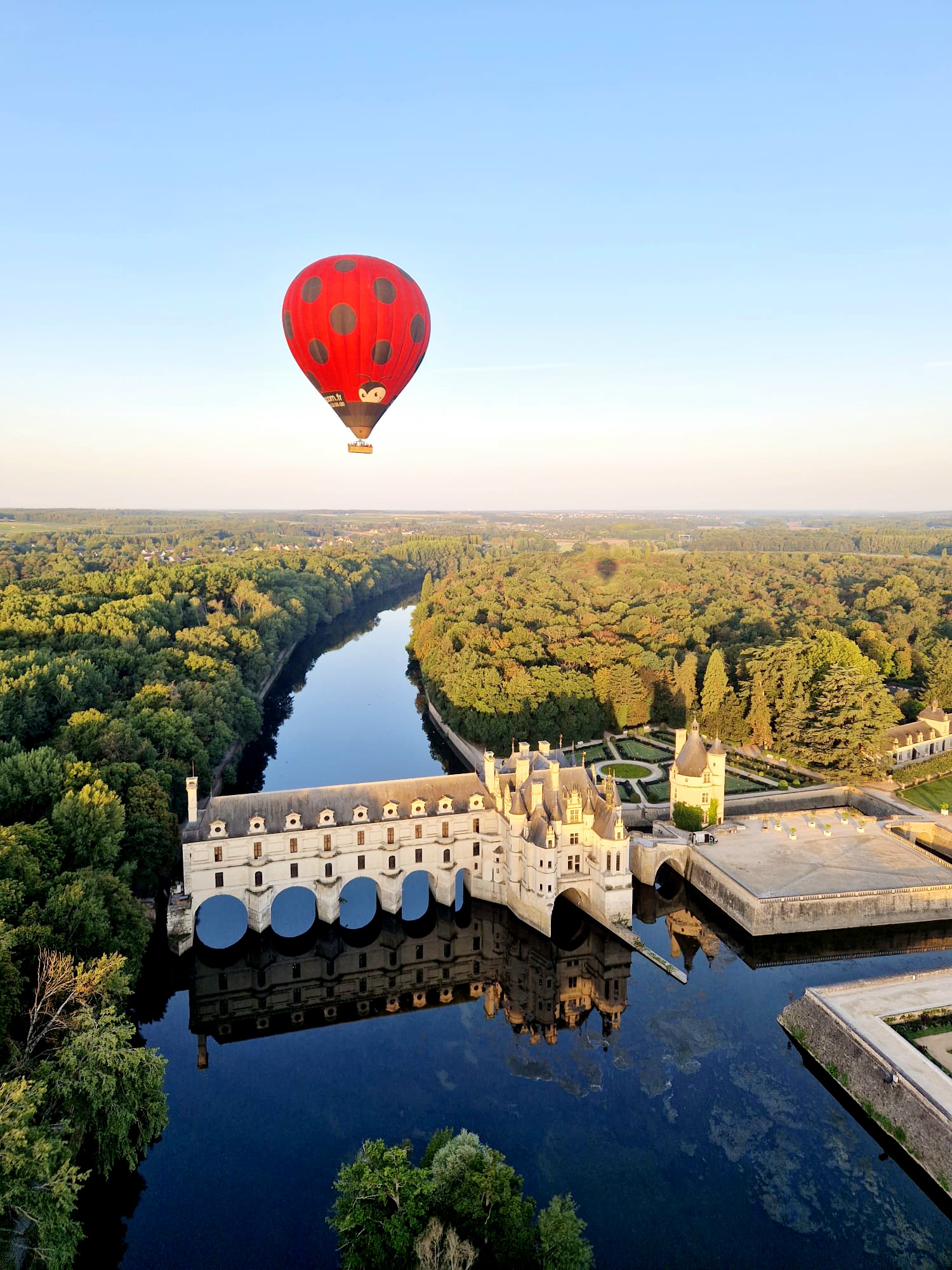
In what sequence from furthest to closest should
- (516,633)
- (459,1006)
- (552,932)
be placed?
(516,633), (552,932), (459,1006)

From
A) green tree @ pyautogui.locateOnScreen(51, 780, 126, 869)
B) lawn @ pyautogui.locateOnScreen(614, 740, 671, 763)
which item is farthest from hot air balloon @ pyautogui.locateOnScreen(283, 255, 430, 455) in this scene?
lawn @ pyautogui.locateOnScreen(614, 740, 671, 763)

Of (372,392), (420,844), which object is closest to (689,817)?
(420,844)

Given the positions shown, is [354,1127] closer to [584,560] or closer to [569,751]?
[569,751]

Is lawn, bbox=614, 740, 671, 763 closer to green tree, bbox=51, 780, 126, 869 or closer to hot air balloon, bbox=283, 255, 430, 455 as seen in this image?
hot air balloon, bbox=283, 255, 430, 455

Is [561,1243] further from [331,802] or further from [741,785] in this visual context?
[741,785]

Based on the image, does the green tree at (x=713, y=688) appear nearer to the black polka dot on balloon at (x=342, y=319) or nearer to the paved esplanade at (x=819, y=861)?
the paved esplanade at (x=819, y=861)

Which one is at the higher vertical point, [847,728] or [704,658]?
[704,658]

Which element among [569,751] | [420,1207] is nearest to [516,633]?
[569,751]
